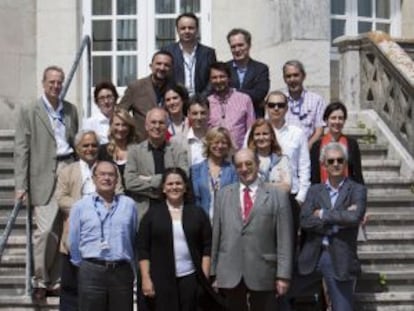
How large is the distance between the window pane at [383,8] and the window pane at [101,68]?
3839 mm

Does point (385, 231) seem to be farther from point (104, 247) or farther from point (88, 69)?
point (88, 69)

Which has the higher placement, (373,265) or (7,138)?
(7,138)

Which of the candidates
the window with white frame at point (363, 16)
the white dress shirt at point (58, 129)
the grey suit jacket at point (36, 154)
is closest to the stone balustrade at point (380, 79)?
the window with white frame at point (363, 16)

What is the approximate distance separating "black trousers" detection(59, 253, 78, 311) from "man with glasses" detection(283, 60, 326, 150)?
2.37m

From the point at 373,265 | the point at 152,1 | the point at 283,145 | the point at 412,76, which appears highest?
the point at 152,1

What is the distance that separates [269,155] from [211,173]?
51cm

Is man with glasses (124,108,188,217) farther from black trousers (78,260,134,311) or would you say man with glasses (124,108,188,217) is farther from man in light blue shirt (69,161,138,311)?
black trousers (78,260,134,311)

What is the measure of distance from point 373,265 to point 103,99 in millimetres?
2964

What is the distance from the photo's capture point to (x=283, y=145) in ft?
31.8

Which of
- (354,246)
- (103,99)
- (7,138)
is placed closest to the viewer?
(354,246)

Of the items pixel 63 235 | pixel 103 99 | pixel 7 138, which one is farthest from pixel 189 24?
pixel 7 138

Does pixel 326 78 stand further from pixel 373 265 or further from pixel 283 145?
pixel 283 145

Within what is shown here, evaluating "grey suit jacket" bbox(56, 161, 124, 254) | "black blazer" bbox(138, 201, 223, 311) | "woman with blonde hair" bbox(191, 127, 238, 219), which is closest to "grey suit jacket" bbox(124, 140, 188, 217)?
"woman with blonde hair" bbox(191, 127, 238, 219)

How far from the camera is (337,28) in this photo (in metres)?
15.8
